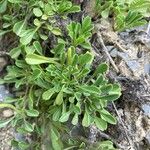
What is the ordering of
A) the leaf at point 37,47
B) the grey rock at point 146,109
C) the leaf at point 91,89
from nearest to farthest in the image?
the leaf at point 91,89 → the leaf at point 37,47 → the grey rock at point 146,109

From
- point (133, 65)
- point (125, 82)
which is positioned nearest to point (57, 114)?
point (125, 82)

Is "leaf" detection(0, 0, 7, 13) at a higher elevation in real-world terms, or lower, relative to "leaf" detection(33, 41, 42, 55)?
higher

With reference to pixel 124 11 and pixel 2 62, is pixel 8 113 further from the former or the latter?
pixel 124 11

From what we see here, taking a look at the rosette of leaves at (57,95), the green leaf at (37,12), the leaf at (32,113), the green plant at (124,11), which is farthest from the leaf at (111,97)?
the green leaf at (37,12)

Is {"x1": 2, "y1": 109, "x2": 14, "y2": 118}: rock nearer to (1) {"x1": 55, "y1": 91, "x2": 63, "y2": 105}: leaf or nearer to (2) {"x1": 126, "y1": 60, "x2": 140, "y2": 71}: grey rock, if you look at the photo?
(1) {"x1": 55, "y1": 91, "x2": 63, "y2": 105}: leaf

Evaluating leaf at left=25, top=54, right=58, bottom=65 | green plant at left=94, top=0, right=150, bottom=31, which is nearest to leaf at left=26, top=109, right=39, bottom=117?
leaf at left=25, top=54, right=58, bottom=65

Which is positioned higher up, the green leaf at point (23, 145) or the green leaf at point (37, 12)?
the green leaf at point (37, 12)

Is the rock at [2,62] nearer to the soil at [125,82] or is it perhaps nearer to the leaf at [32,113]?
the soil at [125,82]
